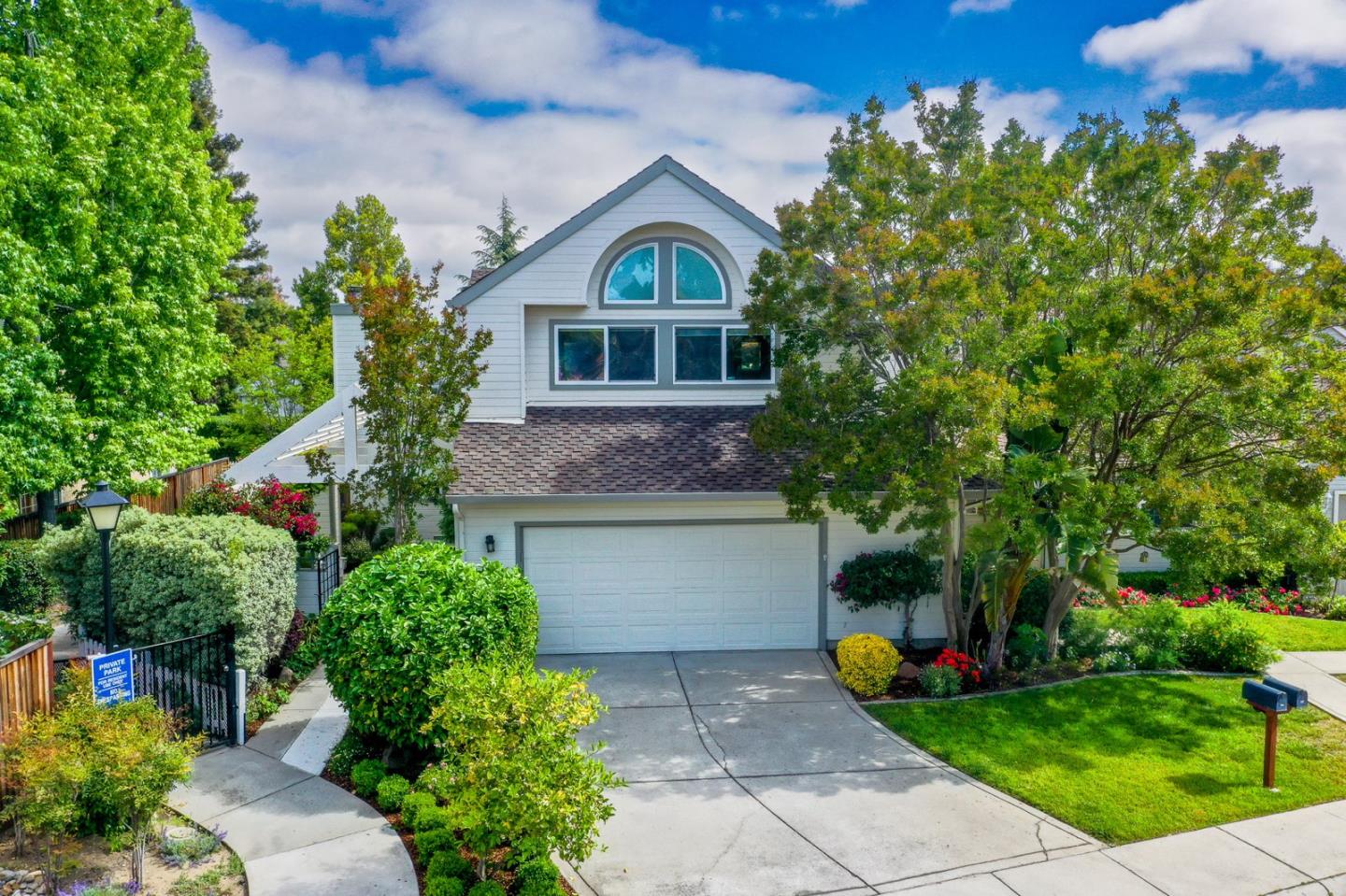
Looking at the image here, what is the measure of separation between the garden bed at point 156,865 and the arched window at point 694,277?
11.0 m

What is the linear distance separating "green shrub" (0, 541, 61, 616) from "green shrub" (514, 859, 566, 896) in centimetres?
1193

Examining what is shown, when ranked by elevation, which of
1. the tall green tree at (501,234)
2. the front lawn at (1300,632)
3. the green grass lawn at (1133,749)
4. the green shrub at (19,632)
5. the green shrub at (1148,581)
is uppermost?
the tall green tree at (501,234)

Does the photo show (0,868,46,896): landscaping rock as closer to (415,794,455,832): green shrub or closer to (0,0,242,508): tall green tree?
(415,794,455,832): green shrub

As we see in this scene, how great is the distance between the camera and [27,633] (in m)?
8.38

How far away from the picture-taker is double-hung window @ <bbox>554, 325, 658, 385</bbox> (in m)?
14.9

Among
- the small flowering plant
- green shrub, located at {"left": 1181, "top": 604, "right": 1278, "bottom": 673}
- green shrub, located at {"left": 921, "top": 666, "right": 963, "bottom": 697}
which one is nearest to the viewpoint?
green shrub, located at {"left": 921, "top": 666, "right": 963, "bottom": 697}

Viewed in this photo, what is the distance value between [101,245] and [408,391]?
23.5 ft

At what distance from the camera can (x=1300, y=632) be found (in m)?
14.1

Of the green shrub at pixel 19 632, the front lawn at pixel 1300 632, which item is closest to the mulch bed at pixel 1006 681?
the front lawn at pixel 1300 632

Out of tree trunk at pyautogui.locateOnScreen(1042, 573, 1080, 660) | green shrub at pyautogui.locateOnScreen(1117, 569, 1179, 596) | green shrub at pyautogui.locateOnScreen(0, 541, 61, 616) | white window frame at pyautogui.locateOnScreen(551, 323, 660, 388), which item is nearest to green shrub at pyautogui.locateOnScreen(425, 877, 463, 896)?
tree trunk at pyautogui.locateOnScreen(1042, 573, 1080, 660)

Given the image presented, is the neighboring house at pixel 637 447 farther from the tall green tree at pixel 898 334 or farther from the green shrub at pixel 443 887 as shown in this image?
the green shrub at pixel 443 887

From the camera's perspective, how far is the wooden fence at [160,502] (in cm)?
1741

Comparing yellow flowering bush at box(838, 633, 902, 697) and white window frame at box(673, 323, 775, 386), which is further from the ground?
white window frame at box(673, 323, 775, 386)

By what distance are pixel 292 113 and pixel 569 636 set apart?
9.73 meters
